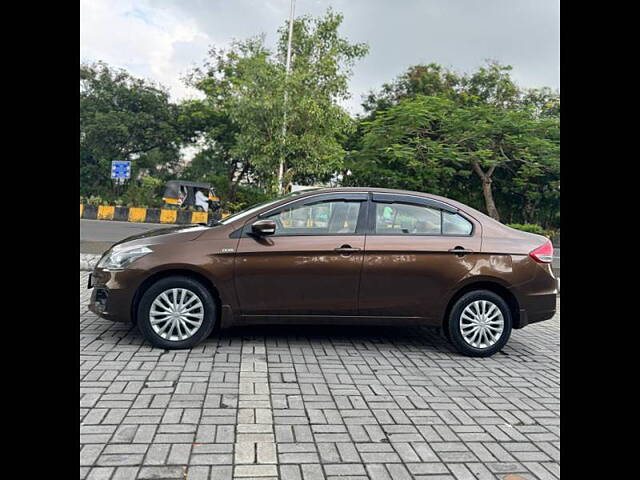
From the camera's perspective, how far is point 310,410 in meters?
3.41

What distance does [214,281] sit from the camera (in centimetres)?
464

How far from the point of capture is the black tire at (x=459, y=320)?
16.0 ft

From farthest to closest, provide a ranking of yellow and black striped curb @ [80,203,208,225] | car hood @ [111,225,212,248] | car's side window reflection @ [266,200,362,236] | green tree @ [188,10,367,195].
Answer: yellow and black striped curb @ [80,203,208,225], green tree @ [188,10,367,195], car's side window reflection @ [266,200,362,236], car hood @ [111,225,212,248]

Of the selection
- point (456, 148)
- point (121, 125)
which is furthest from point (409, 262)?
point (121, 125)

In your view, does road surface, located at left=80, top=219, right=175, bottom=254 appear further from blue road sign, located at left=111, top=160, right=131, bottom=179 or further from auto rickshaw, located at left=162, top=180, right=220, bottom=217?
auto rickshaw, located at left=162, top=180, right=220, bottom=217

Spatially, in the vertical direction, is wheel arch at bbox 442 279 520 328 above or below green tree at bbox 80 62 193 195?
below

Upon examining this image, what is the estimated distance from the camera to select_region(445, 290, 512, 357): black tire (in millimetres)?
4891

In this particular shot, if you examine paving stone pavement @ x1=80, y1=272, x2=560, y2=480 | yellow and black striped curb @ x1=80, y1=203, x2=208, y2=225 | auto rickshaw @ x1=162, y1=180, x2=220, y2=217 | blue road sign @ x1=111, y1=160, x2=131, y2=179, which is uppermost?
blue road sign @ x1=111, y1=160, x2=131, y2=179

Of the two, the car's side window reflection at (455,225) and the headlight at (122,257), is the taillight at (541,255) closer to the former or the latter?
the car's side window reflection at (455,225)

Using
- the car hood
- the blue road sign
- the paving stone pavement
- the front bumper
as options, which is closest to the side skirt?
the paving stone pavement

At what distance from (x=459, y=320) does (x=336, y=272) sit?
1.33 metres

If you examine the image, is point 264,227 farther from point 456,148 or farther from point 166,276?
point 456,148
